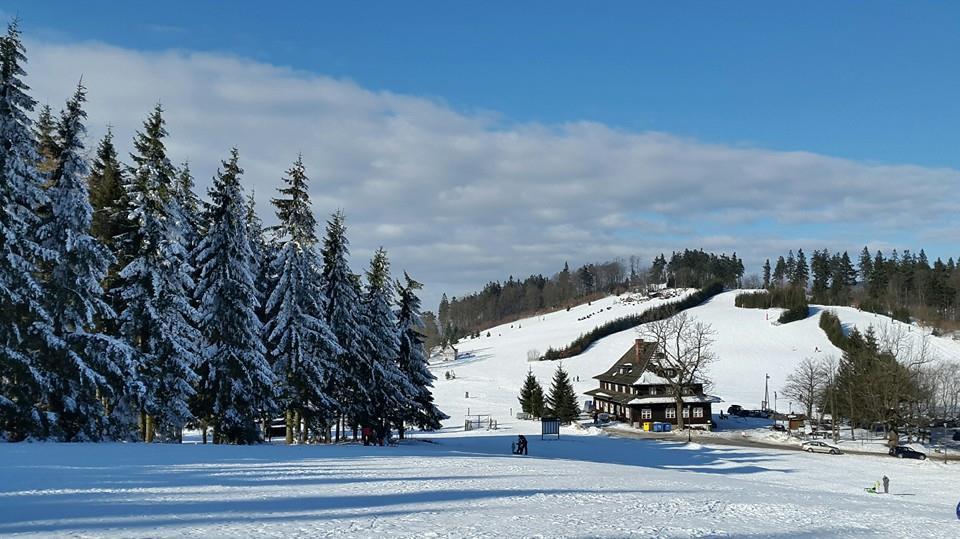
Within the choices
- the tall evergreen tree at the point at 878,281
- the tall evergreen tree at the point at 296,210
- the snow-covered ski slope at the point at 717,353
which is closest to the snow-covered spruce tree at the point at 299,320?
the tall evergreen tree at the point at 296,210

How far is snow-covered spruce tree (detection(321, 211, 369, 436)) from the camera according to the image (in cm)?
4181

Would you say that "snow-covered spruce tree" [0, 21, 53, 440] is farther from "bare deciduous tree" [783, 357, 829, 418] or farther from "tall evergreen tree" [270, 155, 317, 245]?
"bare deciduous tree" [783, 357, 829, 418]

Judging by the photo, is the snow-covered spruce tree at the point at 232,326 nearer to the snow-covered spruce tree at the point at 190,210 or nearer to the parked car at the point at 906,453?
the snow-covered spruce tree at the point at 190,210

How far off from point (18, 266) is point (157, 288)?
584 centimetres

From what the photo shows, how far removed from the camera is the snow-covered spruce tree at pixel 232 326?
105 feet

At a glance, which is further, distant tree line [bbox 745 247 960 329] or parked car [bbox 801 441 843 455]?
distant tree line [bbox 745 247 960 329]

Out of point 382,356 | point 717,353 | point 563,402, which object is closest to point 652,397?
point 563,402

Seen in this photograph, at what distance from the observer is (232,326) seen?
107 ft

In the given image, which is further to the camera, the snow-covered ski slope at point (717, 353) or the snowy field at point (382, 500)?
the snow-covered ski slope at point (717, 353)

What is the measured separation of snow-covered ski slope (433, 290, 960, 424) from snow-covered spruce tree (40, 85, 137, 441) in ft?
181

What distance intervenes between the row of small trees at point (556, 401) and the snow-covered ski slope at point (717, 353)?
4.11m

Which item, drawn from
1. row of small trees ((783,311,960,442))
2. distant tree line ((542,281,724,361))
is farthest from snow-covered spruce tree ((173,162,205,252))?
distant tree line ((542,281,724,361))

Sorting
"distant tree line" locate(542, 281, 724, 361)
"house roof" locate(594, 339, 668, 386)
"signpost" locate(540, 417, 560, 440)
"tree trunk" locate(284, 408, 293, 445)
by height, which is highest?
"distant tree line" locate(542, 281, 724, 361)

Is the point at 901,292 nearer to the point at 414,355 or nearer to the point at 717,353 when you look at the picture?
the point at 717,353
